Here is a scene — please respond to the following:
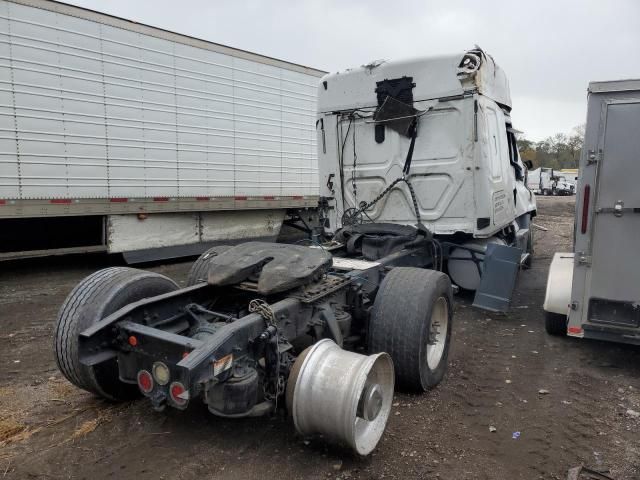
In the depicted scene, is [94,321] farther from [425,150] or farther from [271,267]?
[425,150]

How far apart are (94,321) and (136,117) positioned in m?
6.07

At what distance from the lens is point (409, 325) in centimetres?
362

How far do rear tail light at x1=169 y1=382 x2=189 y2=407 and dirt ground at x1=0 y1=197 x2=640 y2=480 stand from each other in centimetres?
54

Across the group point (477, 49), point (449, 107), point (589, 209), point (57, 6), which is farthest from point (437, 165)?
point (57, 6)

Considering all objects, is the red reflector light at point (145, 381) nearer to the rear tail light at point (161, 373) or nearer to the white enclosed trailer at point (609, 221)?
the rear tail light at point (161, 373)

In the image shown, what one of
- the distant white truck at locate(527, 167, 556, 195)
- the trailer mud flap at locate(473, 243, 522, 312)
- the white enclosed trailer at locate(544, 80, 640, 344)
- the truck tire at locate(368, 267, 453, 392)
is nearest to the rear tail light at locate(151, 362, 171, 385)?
the truck tire at locate(368, 267, 453, 392)

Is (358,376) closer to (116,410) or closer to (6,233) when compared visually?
(116,410)

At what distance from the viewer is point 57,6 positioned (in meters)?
7.30

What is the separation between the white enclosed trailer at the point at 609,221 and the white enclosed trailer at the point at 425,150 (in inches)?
56.8

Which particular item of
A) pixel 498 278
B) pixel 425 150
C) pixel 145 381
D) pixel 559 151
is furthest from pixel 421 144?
pixel 559 151

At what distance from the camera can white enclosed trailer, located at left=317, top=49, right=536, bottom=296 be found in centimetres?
544

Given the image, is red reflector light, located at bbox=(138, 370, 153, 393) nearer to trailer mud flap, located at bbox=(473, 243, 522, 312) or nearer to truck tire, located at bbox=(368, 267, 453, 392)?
truck tire, located at bbox=(368, 267, 453, 392)

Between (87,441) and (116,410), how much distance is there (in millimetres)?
377

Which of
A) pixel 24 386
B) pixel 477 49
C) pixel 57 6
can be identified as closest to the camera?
pixel 24 386
